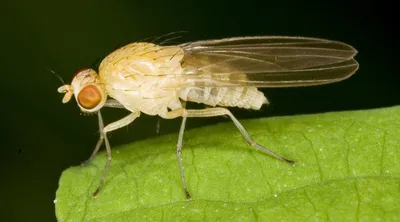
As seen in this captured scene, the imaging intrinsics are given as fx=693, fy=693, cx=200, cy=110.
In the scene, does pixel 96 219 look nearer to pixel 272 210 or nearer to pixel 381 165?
pixel 272 210

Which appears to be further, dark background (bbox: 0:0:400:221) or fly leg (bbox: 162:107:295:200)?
dark background (bbox: 0:0:400:221)

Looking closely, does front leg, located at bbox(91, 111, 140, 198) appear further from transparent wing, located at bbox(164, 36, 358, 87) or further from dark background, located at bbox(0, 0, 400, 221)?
dark background, located at bbox(0, 0, 400, 221)

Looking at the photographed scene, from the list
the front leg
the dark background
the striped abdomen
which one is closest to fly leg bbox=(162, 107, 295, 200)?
the striped abdomen

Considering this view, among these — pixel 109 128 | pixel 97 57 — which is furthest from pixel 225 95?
pixel 97 57

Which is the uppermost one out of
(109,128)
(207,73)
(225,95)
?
(207,73)

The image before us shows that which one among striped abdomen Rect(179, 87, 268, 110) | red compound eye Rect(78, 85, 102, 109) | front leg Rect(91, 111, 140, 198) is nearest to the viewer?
front leg Rect(91, 111, 140, 198)

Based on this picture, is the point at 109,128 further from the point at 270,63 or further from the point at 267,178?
the point at 267,178

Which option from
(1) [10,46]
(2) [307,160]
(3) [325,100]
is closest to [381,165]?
(2) [307,160]
